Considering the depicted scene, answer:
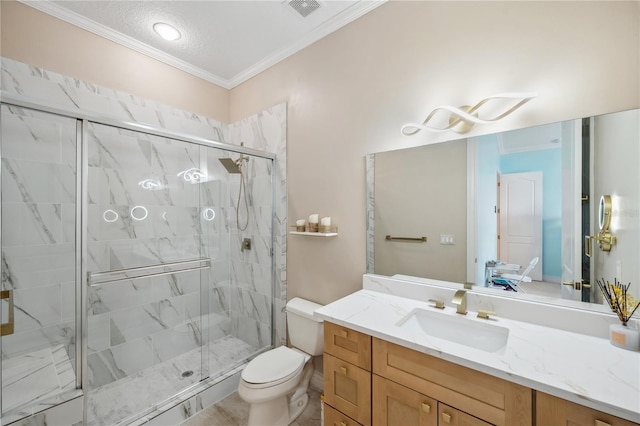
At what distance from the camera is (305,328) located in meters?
1.91

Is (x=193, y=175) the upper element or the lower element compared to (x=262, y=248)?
upper

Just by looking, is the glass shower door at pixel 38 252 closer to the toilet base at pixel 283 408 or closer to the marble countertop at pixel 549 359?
the toilet base at pixel 283 408

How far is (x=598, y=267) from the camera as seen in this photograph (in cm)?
112

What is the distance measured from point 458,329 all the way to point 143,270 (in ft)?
7.65

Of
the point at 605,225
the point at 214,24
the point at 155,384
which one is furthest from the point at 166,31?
the point at 605,225

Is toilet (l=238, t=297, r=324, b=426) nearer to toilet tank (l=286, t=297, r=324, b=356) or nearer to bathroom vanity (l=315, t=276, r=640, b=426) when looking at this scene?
toilet tank (l=286, t=297, r=324, b=356)

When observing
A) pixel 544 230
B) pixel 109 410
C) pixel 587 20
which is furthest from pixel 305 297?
pixel 587 20

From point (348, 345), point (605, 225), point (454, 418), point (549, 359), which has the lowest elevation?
point (454, 418)

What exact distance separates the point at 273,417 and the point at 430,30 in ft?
8.24

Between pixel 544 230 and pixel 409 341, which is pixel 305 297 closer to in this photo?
pixel 409 341

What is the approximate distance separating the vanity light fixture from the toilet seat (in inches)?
63.8

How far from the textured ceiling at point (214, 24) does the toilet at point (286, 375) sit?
212 centimetres

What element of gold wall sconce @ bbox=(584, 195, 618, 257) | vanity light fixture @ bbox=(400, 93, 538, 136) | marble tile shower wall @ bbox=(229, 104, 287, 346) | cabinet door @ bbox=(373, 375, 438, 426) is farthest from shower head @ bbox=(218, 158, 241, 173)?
gold wall sconce @ bbox=(584, 195, 618, 257)

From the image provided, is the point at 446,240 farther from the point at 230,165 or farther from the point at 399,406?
the point at 230,165
